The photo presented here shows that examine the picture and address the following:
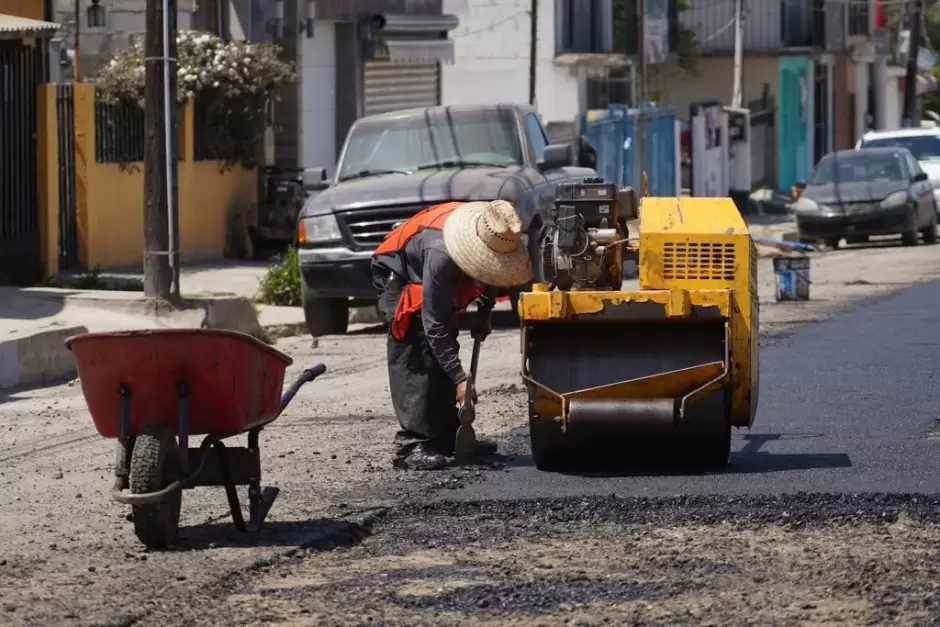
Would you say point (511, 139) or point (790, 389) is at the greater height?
point (511, 139)

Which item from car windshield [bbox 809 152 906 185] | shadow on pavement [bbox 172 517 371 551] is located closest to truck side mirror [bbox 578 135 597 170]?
car windshield [bbox 809 152 906 185]

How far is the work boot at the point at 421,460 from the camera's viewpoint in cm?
887

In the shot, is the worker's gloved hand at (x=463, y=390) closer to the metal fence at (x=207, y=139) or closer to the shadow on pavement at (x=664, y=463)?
the shadow on pavement at (x=664, y=463)

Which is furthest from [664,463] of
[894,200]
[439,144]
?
[894,200]

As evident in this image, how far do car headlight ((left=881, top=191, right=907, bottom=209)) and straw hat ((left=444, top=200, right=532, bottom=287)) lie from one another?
1840 cm

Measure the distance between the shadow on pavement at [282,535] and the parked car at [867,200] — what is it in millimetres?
19580

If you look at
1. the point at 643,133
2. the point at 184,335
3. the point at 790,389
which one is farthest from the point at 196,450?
the point at 643,133

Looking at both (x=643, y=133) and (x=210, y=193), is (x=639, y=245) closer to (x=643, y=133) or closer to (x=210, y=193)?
(x=210, y=193)

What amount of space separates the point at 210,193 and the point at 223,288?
389cm

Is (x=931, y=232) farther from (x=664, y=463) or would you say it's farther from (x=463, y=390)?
(x=463, y=390)

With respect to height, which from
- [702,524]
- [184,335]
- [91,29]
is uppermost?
[91,29]

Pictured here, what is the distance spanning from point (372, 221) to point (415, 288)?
21.2 feet

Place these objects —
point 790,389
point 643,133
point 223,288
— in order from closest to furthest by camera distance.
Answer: point 790,389 < point 223,288 < point 643,133

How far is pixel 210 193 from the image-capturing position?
72.2ft
